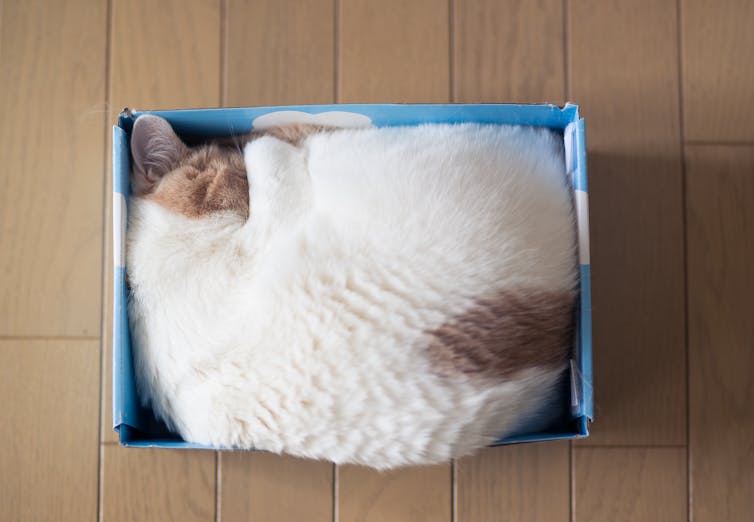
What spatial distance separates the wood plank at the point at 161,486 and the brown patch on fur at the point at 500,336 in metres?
0.53

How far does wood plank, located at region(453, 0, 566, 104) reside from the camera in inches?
40.6

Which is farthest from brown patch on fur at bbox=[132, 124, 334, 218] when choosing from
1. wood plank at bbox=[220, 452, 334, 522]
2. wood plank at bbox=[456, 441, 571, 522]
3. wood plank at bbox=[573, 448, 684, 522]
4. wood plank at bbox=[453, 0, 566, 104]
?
wood plank at bbox=[573, 448, 684, 522]

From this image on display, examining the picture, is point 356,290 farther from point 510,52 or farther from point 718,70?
point 718,70

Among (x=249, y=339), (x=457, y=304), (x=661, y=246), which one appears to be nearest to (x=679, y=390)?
(x=661, y=246)

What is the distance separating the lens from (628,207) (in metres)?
1.02

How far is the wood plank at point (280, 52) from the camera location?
103 cm

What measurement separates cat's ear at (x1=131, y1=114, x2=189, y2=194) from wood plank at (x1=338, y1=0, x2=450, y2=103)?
1.02 feet

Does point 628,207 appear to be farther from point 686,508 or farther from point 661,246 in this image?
point 686,508

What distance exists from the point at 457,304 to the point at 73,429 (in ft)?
2.42

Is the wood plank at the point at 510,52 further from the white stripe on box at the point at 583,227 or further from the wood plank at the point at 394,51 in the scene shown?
the white stripe on box at the point at 583,227

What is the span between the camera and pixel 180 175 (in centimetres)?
85

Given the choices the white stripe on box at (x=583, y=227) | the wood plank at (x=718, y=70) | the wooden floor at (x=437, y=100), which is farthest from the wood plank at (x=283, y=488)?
the wood plank at (x=718, y=70)

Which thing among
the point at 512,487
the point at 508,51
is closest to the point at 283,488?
A: the point at 512,487

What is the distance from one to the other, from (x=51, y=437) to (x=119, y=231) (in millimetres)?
449
